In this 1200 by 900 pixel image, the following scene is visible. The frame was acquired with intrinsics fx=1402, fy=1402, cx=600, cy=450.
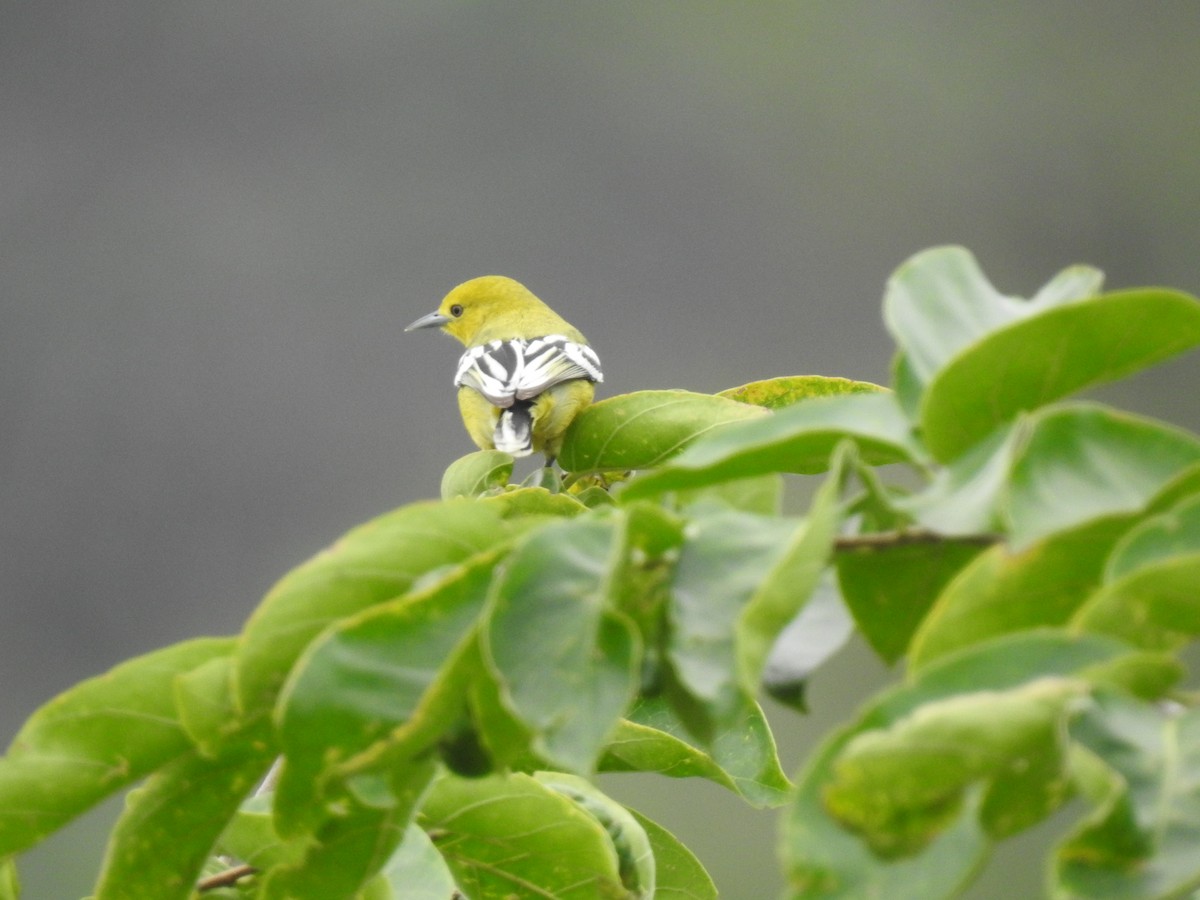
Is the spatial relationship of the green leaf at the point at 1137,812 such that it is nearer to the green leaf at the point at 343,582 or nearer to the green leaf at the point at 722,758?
the green leaf at the point at 343,582

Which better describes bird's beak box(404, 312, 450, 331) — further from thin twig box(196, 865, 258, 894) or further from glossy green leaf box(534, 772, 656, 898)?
thin twig box(196, 865, 258, 894)

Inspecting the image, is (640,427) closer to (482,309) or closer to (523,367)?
(523,367)

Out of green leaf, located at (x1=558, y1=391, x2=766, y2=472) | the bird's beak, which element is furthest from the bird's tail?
the bird's beak

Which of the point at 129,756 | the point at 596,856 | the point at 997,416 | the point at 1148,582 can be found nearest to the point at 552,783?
the point at 596,856

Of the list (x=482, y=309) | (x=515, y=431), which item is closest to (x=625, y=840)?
(x=515, y=431)

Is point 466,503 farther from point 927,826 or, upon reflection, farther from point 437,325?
point 437,325

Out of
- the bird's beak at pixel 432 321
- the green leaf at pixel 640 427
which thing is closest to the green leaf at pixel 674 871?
the green leaf at pixel 640 427
